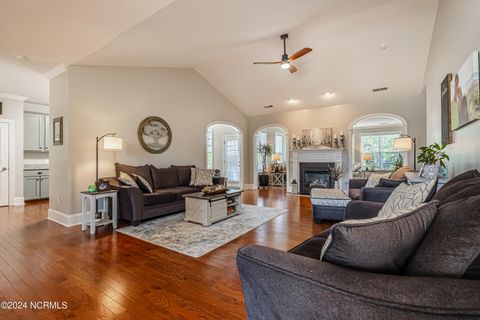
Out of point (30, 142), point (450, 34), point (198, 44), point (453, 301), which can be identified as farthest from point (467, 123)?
point (30, 142)

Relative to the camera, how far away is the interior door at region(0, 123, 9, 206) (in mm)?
5324

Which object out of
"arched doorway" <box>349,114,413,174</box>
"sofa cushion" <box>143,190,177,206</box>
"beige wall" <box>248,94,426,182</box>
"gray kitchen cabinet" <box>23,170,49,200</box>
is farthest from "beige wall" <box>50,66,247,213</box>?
"arched doorway" <box>349,114,413,174</box>

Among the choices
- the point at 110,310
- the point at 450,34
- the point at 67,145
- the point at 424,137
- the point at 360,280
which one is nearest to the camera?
the point at 360,280

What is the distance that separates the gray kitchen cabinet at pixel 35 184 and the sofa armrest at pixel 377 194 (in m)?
7.50

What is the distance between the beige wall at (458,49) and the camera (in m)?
1.99

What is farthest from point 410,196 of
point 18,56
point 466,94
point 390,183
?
point 18,56

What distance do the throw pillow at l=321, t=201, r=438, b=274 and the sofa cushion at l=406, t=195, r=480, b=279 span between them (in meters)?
0.04

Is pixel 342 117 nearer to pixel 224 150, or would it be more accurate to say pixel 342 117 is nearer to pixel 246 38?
pixel 246 38

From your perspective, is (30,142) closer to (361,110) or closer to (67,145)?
(67,145)

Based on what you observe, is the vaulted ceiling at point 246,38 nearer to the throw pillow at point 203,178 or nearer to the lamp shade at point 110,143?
the lamp shade at point 110,143

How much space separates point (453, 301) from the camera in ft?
1.91

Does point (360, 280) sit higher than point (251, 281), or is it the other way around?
point (360, 280)

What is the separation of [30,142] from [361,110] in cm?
900

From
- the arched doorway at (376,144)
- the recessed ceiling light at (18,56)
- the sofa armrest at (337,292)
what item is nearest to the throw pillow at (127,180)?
the recessed ceiling light at (18,56)
